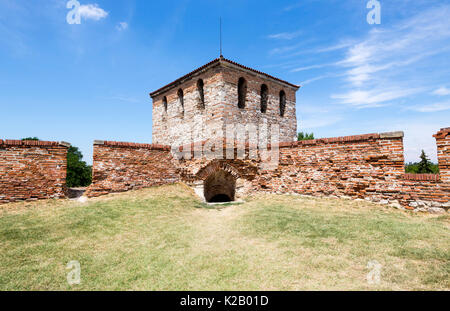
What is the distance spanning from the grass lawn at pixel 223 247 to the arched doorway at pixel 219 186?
11.2ft

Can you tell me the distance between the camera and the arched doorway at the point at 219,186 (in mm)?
11188

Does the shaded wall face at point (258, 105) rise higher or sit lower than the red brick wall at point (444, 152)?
higher

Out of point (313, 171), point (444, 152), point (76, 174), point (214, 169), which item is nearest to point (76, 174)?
point (76, 174)

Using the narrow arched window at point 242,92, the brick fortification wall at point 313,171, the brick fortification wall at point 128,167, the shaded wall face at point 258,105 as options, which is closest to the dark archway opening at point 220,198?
the brick fortification wall at point 313,171

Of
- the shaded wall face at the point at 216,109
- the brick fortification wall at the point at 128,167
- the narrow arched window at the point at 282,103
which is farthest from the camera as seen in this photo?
the narrow arched window at the point at 282,103

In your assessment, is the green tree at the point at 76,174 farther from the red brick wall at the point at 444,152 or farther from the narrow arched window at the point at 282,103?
the red brick wall at the point at 444,152

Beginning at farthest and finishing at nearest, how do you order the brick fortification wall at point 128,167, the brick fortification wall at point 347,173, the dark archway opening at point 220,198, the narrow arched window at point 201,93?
the narrow arched window at point 201,93
the dark archway opening at point 220,198
the brick fortification wall at point 128,167
the brick fortification wall at point 347,173

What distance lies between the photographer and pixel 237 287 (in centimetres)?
336

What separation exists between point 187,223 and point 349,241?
4160 millimetres

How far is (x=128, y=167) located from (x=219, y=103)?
539 cm

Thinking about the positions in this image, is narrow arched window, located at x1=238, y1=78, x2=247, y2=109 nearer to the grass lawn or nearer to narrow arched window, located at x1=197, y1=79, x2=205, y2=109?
narrow arched window, located at x1=197, y1=79, x2=205, y2=109

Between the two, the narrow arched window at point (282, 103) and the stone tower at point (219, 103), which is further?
the narrow arched window at point (282, 103)

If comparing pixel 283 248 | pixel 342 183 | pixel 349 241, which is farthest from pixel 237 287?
pixel 342 183

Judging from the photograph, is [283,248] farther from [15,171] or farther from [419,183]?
[15,171]
